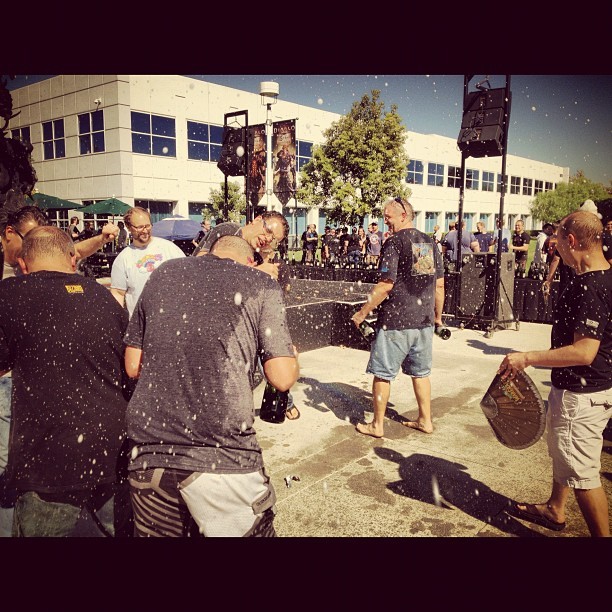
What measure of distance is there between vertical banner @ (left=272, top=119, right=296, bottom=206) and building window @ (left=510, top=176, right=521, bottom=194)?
48.5 m

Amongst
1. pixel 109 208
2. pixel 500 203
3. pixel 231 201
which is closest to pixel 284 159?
pixel 109 208

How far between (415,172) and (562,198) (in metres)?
26.9

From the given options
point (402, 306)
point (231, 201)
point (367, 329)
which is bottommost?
point (367, 329)

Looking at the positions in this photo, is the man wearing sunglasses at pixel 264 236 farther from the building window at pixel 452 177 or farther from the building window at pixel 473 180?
the building window at pixel 473 180

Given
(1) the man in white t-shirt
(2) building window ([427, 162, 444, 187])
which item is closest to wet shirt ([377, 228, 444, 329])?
(1) the man in white t-shirt

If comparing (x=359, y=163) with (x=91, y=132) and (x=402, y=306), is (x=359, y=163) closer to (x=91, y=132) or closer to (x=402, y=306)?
(x=91, y=132)

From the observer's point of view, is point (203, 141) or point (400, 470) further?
point (203, 141)

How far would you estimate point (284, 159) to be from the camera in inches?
712

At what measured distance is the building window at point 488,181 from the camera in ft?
174

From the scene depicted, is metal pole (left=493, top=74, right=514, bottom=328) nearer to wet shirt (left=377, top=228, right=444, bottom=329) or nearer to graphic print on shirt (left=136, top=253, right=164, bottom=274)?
wet shirt (left=377, top=228, right=444, bottom=329)

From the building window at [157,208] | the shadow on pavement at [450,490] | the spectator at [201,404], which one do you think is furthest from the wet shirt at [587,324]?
the building window at [157,208]

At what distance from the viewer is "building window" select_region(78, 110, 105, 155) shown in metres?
25.3
